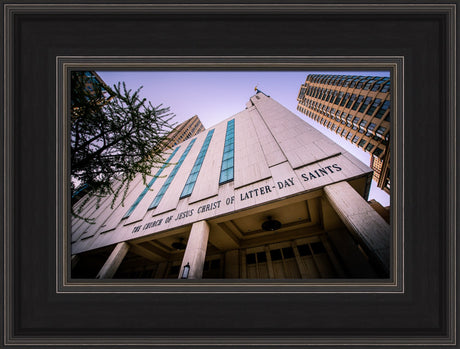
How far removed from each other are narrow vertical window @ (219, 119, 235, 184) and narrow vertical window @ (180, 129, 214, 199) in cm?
216

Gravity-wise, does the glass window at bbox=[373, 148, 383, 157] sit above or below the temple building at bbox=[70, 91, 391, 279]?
above

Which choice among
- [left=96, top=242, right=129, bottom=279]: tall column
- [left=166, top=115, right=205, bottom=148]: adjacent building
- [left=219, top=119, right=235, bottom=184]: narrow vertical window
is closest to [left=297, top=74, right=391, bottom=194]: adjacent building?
[left=219, top=119, right=235, bottom=184]: narrow vertical window

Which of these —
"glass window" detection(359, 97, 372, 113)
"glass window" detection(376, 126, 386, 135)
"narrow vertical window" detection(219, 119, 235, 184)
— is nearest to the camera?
"narrow vertical window" detection(219, 119, 235, 184)

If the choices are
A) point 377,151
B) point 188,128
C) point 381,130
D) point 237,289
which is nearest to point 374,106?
point 381,130

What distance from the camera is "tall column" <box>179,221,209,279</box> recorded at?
22.5 ft

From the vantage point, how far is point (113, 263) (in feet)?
30.4

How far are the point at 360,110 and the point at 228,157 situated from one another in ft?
122

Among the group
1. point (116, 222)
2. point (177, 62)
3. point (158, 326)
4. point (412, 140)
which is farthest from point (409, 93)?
point (116, 222)

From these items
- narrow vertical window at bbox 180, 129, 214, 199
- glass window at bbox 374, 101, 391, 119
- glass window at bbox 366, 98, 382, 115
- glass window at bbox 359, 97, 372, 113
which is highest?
glass window at bbox 359, 97, 372, 113

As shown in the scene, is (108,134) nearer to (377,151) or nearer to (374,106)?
(374,106)

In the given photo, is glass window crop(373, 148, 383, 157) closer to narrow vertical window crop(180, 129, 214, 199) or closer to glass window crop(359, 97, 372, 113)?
glass window crop(359, 97, 372, 113)

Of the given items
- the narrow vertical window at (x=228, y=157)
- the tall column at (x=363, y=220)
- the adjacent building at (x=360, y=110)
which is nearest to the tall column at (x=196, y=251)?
the narrow vertical window at (x=228, y=157)

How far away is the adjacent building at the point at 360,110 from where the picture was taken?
1157 inches

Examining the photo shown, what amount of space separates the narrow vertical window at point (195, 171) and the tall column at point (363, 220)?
780 centimetres
